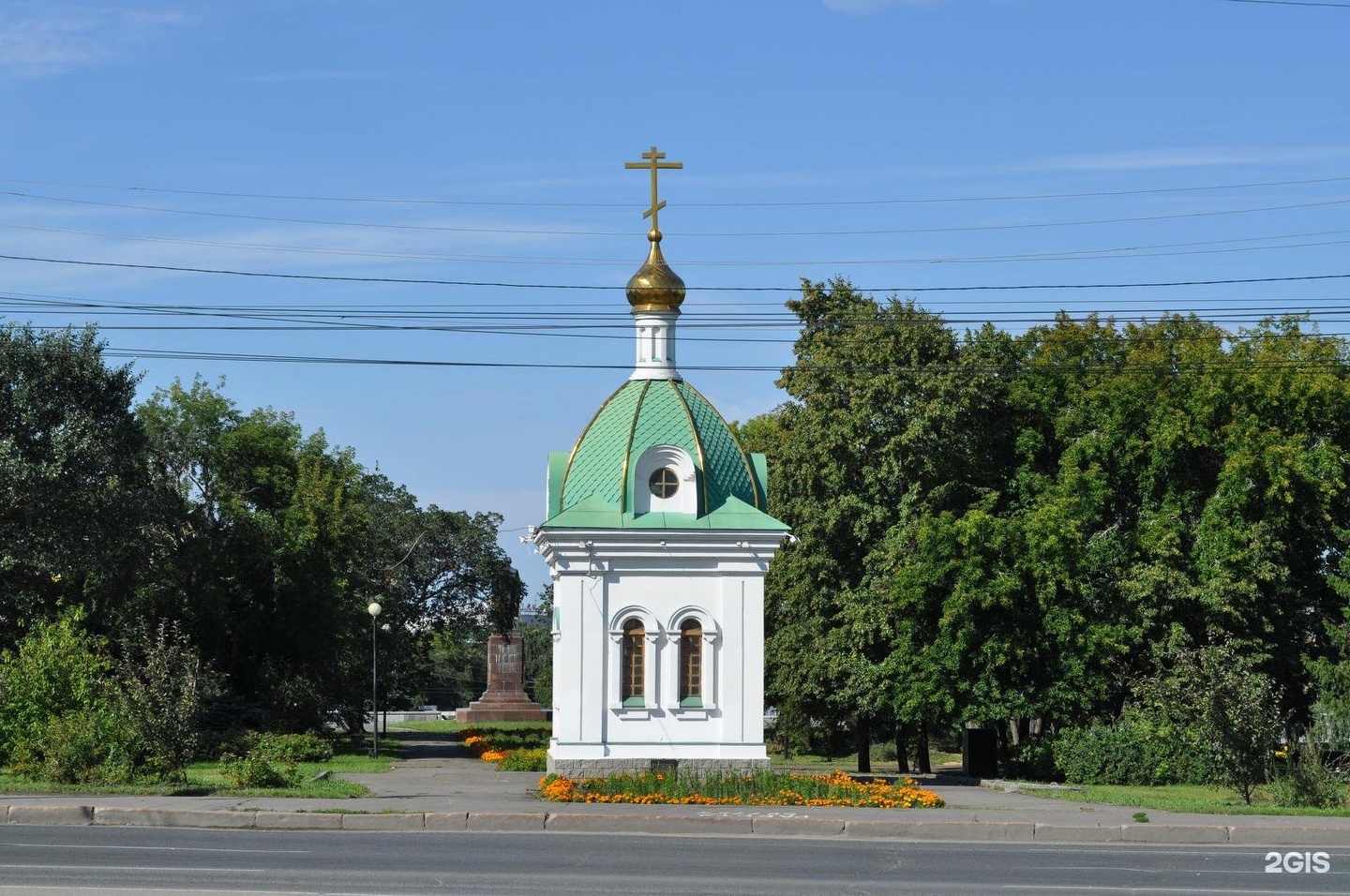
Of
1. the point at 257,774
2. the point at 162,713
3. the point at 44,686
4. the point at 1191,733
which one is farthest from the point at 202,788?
the point at 1191,733

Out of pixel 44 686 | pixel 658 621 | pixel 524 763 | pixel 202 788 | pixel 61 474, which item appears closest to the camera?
pixel 202 788

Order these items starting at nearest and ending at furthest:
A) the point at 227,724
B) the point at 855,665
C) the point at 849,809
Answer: the point at 849,809
the point at 855,665
the point at 227,724

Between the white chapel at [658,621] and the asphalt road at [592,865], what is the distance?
665 centimetres

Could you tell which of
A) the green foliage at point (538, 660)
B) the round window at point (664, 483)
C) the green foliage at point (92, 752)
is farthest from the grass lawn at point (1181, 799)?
the green foliage at point (538, 660)

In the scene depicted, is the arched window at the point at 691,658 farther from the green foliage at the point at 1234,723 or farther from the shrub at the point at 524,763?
the green foliage at the point at 1234,723

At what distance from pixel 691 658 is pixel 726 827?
6588 mm

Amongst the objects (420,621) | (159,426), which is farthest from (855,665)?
(420,621)

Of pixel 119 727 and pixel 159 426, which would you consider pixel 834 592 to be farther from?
pixel 159 426

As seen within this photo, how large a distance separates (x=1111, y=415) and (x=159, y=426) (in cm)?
2543

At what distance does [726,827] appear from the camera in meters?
19.5

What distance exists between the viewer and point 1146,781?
30875 millimetres

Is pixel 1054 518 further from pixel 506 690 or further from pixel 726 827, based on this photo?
pixel 506 690

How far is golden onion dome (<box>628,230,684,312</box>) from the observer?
91.2 feet

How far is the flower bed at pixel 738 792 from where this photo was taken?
22062 millimetres
